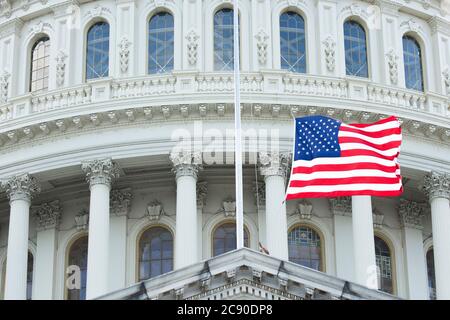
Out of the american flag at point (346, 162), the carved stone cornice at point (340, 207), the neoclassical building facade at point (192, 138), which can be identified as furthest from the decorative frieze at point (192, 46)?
the american flag at point (346, 162)

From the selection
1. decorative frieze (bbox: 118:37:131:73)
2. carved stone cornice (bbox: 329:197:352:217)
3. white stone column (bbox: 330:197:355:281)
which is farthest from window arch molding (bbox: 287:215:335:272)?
decorative frieze (bbox: 118:37:131:73)

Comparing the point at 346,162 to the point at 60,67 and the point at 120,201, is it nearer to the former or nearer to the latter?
the point at 120,201

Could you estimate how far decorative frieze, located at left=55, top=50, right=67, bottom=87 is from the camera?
4828 cm

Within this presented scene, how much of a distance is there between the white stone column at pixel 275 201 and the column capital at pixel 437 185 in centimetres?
450

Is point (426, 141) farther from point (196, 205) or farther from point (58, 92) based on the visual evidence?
point (58, 92)

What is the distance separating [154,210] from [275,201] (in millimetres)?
4206

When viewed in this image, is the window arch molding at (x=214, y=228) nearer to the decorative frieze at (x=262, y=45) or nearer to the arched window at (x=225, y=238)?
the arched window at (x=225, y=238)

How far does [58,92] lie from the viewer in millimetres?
46719

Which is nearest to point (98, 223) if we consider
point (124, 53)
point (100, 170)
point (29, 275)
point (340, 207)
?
point (100, 170)

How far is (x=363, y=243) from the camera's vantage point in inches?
1750

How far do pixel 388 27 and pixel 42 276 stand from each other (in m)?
13.4

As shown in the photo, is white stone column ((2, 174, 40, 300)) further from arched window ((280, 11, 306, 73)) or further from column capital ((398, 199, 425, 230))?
column capital ((398, 199, 425, 230))

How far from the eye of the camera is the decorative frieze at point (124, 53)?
156ft
